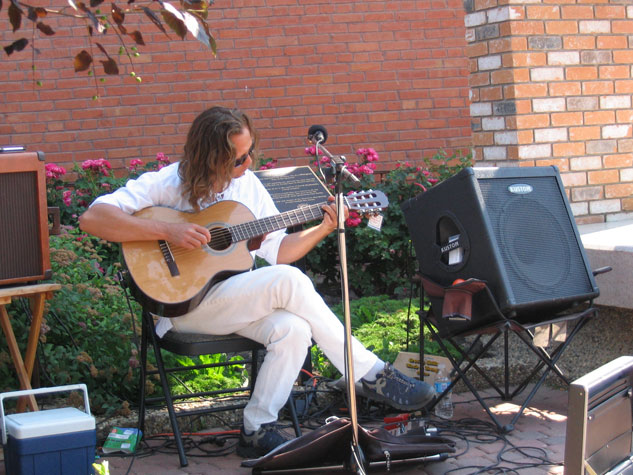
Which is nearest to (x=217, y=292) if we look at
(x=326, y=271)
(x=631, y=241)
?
(x=631, y=241)

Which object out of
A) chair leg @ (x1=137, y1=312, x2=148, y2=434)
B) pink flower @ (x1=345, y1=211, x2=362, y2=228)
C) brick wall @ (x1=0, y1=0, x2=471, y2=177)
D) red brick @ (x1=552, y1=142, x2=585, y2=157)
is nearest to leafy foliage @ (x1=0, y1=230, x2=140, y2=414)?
chair leg @ (x1=137, y1=312, x2=148, y2=434)

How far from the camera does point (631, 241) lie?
4.22 m

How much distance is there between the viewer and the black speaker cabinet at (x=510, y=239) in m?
3.71

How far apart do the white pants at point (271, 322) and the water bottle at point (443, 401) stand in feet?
2.24

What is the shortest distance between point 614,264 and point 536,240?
585mm

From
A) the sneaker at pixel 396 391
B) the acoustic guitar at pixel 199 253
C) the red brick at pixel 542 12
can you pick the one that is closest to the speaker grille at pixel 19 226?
the acoustic guitar at pixel 199 253

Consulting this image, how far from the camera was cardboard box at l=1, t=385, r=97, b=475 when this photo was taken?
298 centimetres

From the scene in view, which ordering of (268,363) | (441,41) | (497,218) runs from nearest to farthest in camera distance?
(268,363) → (497,218) → (441,41)

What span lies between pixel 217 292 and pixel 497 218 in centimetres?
130

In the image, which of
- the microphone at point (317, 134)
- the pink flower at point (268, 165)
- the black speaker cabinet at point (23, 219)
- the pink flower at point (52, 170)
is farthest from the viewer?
the pink flower at point (268, 165)

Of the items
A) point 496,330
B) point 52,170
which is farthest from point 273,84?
point 496,330

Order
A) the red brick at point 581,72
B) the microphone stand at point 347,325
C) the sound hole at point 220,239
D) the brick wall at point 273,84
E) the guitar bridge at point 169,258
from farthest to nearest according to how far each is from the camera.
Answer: the brick wall at point 273,84, the red brick at point 581,72, the sound hole at point 220,239, the guitar bridge at point 169,258, the microphone stand at point 347,325

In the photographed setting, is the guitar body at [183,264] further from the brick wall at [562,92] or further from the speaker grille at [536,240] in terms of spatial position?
the brick wall at [562,92]

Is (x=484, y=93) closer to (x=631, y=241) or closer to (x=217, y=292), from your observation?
(x=631, y=241)
